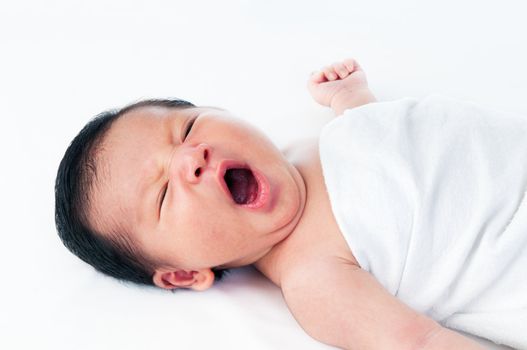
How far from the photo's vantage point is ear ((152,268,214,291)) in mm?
1230

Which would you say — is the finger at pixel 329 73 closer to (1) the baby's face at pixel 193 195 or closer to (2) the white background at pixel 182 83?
(2) the white background at pixel 182 83

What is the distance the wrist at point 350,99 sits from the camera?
1.55 m

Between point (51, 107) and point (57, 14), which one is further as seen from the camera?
point (57, 14)

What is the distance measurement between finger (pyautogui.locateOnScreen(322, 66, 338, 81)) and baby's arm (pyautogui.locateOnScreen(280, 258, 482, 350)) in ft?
2.03

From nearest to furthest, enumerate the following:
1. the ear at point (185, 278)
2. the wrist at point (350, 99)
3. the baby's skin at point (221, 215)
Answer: the baby's skin at point (221, 215)
the ear at point (185, 278)
the wrist at point (350, 99)

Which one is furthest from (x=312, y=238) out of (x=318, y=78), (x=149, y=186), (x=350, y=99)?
(x=318, y=78)

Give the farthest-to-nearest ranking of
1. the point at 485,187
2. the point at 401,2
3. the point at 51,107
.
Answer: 1. the point at 401,2
2. the point at 51,107
3. the point at 485,187

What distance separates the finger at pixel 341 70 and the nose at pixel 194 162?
0.57 metres

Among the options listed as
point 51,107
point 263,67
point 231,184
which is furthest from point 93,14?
point 231,184

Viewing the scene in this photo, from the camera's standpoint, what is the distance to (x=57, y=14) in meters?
2.08

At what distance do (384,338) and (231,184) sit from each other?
393 millimetres

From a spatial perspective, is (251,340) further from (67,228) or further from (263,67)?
(263,67)

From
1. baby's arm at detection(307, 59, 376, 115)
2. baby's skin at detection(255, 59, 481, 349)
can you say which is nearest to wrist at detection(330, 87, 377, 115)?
baby's arm at detection(307, 59, 376, 115)

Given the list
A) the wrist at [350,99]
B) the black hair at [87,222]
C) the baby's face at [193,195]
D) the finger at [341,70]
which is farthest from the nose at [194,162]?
the finger at [341,70]
